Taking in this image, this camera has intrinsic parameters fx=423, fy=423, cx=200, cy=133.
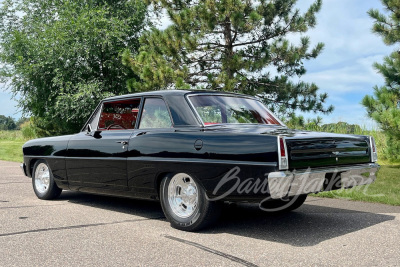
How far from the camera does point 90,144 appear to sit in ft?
20.0

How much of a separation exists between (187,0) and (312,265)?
1850cm

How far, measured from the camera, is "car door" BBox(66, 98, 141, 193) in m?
5.59

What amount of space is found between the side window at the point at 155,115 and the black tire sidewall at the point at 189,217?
0.71 meters

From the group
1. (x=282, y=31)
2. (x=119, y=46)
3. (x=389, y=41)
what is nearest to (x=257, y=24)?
(x=282, y=31)

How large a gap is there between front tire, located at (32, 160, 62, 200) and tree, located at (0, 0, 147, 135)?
1906 centimetres

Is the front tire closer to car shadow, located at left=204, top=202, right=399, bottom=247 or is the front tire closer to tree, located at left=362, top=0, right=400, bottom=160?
car shadow, located at left=204, top=202, right=399, bottom=247

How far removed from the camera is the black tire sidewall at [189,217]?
4625mm

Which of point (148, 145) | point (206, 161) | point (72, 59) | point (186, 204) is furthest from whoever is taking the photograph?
point (72, 59)

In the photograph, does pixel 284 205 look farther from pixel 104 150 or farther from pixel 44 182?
pixel 44 182

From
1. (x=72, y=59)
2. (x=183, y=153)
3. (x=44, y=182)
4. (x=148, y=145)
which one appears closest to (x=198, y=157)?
(x=183, y=153)

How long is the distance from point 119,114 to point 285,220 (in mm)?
2777

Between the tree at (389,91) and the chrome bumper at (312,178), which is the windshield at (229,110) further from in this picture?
the tree at (389,91)

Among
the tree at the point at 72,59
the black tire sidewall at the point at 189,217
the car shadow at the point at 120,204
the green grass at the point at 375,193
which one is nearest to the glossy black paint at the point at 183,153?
the black tire sidewall at the point at 189,217

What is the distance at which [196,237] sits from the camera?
4.57 m
